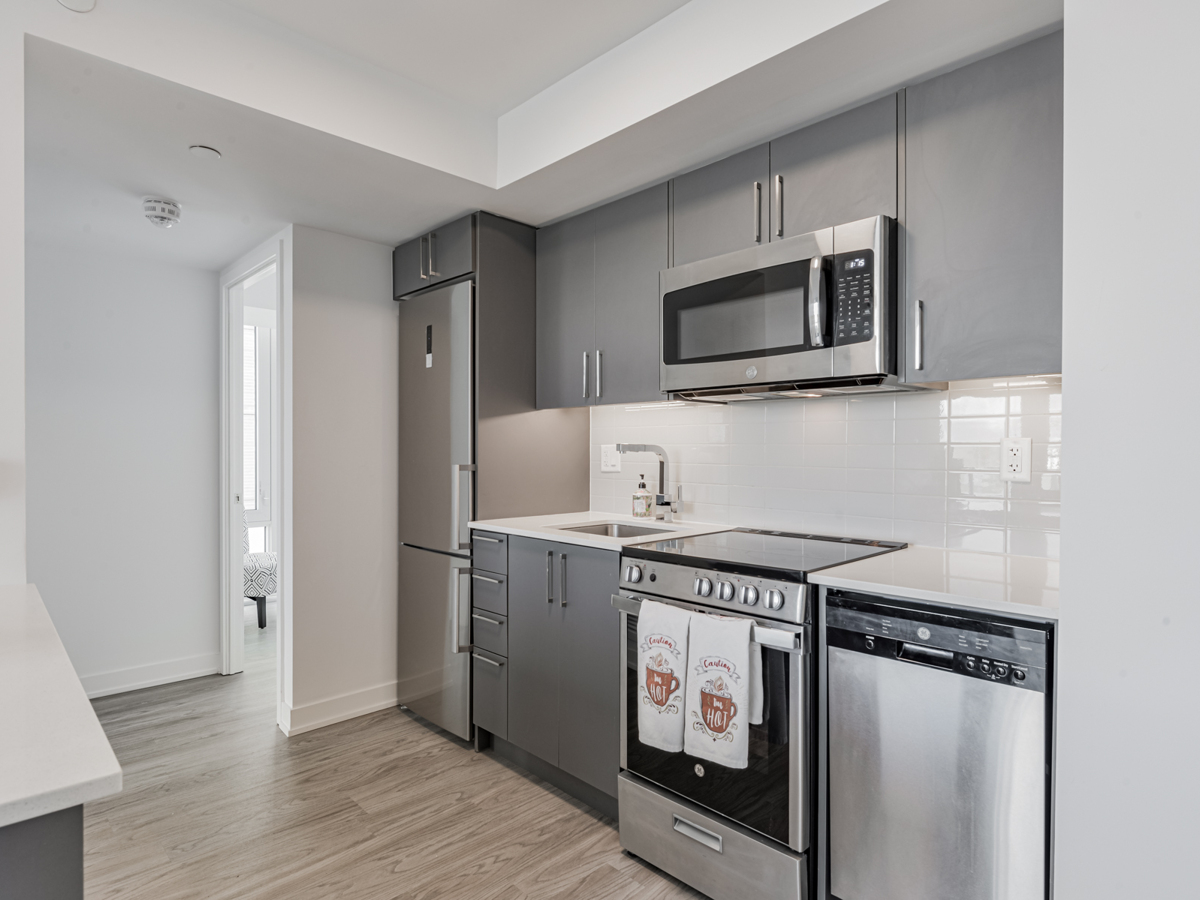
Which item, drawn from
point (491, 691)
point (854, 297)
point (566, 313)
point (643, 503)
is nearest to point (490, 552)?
point (491, 691)

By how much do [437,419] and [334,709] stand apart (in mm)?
1451

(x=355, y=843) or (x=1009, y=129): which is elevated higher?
(x=1009, y=129)

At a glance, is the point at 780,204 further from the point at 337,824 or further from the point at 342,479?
the point at 337,824

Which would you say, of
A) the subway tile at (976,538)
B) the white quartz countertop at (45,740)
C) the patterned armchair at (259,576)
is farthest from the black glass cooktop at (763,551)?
the patterned armchair at (259,576)

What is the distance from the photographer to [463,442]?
296 cm

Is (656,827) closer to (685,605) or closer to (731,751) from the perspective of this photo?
(731,751)

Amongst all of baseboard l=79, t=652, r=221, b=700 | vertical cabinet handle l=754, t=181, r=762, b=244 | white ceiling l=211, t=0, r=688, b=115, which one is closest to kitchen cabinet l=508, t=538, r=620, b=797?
vertical cabinet handle l=754, t=181, r=762, b=244

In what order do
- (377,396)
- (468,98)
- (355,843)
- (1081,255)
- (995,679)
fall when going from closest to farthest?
1. (1081,255)
2. (995,679)
3. (355,843)
4. (468,98)
5. (377,396)

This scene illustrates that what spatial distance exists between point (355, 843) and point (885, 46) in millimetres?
2787

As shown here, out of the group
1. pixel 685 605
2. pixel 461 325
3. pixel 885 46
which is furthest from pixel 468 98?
pixel 685 605

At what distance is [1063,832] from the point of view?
49.7 inches

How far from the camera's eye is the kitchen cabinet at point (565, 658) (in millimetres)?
2291

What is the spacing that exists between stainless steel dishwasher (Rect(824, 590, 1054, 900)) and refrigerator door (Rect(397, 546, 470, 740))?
172 centimetres

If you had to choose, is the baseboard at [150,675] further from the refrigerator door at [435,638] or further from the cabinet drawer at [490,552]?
the cabinet drawer at [490,552]
